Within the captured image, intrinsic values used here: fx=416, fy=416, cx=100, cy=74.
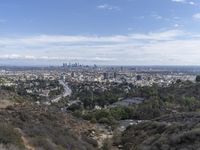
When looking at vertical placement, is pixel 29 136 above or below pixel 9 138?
below

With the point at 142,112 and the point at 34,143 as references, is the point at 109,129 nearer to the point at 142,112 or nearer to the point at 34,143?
the point at 142,112

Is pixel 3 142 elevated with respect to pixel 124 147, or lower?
elevated

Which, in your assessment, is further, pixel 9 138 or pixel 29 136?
pixel 29 136

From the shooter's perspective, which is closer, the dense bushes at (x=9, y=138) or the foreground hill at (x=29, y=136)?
the dense bushes at (x=9, y=138)

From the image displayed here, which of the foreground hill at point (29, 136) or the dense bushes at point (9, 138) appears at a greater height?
the dense bushes at point (9, 138)

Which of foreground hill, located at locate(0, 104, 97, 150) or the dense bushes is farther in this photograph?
foreground hill, located at locate(0, 104, 97, 150)

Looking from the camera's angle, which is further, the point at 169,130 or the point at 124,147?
the point at 124,147

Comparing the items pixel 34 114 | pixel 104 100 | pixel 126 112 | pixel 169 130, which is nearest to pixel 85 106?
pixel 104 100

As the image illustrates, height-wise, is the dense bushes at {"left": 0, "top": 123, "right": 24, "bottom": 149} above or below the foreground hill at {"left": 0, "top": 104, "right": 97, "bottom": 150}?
above

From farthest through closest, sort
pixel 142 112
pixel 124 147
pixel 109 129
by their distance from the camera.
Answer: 1. pixel 142 112
2. pixel 109 129
3. pixel 124 147

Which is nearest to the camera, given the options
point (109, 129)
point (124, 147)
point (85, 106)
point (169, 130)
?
point (169, 130)
